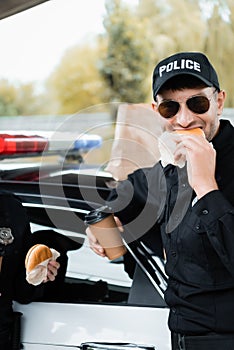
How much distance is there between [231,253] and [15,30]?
15589mm

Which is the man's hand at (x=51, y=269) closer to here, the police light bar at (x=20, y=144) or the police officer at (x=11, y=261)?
the police officer at (x=11, y=261)

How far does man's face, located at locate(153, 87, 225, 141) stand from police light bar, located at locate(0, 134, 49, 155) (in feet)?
2.91

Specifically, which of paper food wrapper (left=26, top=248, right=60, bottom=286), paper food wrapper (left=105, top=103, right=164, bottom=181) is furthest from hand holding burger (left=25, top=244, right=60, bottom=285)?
paper food wrapper (left=105, top=103, right=164, bottom=181)

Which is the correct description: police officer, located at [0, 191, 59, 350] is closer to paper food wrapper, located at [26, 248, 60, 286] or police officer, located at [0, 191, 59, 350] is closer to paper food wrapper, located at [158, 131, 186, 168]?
paper food wrapper, located at [26, 248, 60, 286]

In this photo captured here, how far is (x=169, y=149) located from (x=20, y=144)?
956mm

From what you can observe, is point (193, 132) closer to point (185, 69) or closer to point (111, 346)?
point (185, 69)

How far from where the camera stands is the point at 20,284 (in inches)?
90.4

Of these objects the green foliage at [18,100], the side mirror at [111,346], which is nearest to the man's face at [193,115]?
the side mirror at [111,346]

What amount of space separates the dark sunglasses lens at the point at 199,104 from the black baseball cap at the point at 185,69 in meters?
0.05

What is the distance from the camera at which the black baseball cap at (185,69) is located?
174 cm

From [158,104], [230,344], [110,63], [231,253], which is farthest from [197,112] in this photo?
[110,63]

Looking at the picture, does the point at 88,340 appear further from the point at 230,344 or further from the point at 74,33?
the point at 74,33

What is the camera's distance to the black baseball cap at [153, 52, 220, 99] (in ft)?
5.70

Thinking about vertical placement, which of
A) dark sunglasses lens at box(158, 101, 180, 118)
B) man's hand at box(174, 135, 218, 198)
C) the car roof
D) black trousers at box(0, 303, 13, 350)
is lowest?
black trousers at box(0, 303, 13, 350)
